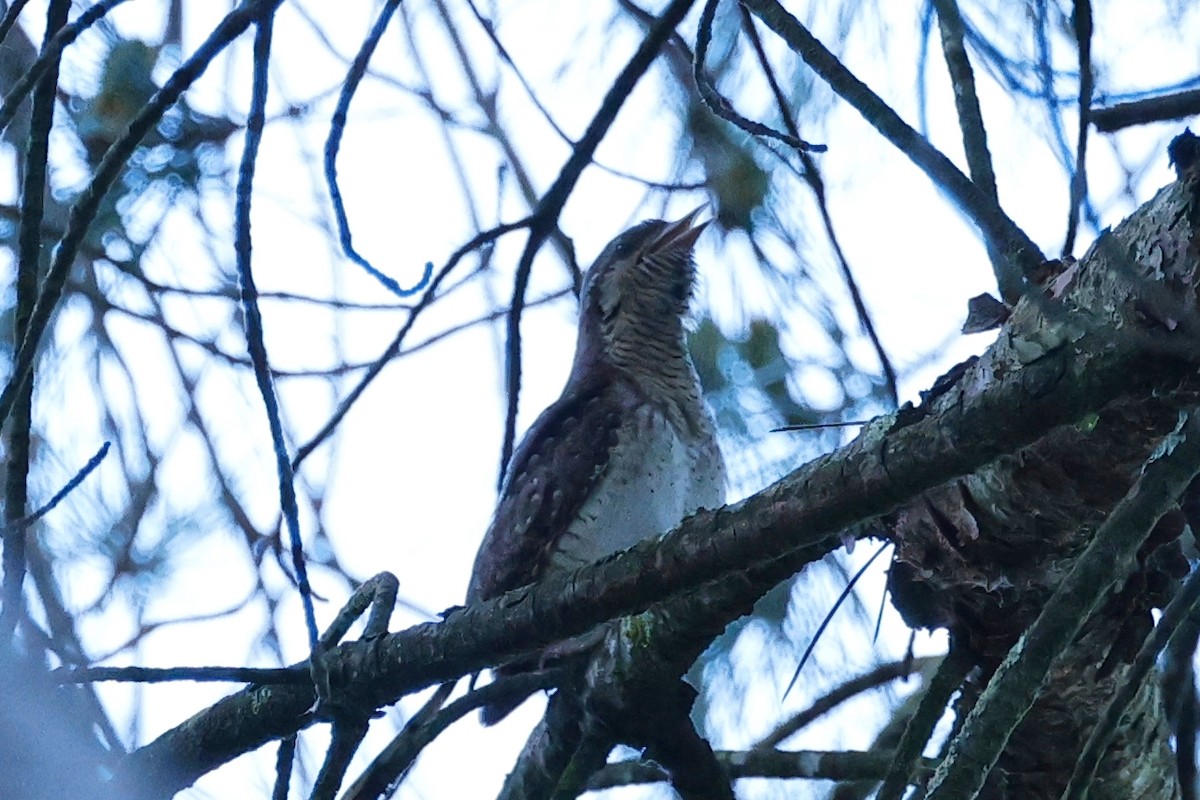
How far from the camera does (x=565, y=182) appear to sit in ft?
8.75

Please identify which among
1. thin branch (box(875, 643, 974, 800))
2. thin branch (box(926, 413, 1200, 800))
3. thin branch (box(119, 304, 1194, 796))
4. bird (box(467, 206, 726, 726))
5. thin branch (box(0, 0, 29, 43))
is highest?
bird (box(467, 206, 726, 726))

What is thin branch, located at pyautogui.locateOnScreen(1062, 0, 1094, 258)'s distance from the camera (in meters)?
1.90

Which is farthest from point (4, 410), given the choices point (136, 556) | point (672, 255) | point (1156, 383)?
point (672, 255)

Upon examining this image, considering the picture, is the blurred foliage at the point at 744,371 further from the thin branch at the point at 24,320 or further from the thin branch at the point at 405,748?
the thin branch at the point at 24,320

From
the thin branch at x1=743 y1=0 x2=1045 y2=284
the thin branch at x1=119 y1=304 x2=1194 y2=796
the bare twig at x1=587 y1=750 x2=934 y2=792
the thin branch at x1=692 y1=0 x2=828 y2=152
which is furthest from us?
the bare twig at x1=587 y1=750 x2=934 y2=792

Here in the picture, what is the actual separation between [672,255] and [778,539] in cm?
254

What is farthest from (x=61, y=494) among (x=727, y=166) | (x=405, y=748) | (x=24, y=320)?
(x=727, y=166)

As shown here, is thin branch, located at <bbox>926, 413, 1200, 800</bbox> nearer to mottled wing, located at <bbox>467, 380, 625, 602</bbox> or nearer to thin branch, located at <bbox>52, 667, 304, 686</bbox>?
thin branch, located at <bbox>52, 667, 304, 686</bbox>

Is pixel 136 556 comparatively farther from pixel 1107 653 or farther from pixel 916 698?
pixel 1107 653

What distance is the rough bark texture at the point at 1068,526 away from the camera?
57.9 inches

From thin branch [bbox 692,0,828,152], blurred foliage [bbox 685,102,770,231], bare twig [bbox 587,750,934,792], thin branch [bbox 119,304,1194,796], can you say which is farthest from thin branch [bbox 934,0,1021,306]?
blurred foliage [bbox 685,102,770,231]

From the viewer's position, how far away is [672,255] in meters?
4.16

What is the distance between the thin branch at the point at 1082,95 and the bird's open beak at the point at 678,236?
6.26 ft

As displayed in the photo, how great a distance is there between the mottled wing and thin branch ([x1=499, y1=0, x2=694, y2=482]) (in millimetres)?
658
